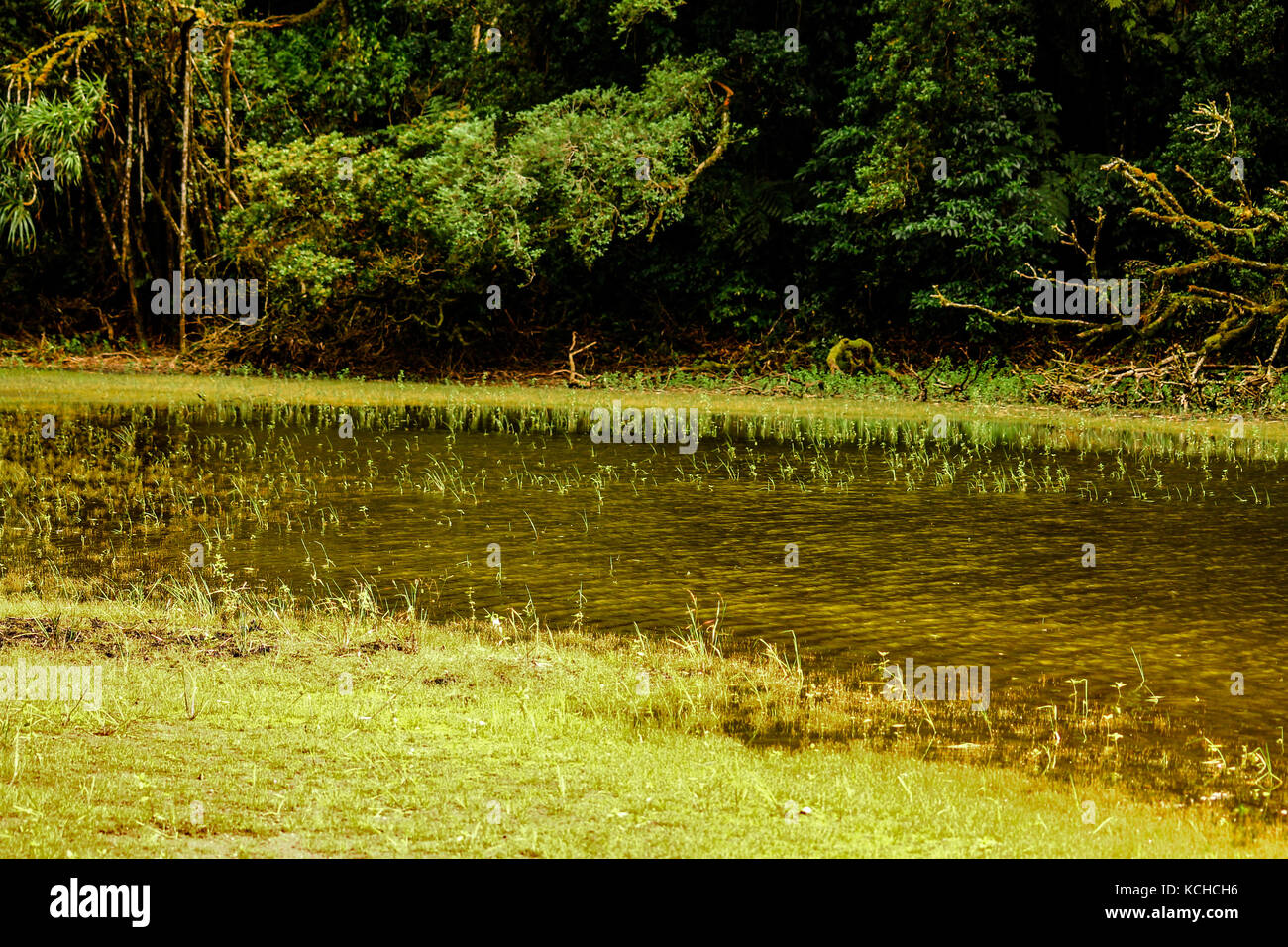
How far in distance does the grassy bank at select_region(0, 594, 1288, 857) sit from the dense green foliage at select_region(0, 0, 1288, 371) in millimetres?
19445

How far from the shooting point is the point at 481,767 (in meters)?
5.67

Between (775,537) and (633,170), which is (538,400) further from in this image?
(775,537)

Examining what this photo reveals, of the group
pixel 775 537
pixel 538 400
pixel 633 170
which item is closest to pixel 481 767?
pixel 775 537

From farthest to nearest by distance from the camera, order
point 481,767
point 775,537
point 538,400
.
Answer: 1. point 538,400
2. point 775,537
3. point 481,767

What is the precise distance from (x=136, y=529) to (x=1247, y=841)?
9396 millimetres

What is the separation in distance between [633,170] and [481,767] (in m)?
24.9

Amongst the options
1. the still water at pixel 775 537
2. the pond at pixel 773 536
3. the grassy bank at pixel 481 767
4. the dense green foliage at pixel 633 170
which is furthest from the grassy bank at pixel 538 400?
the grassy bank at pixel 481 767

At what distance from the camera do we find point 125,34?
31.6 metres

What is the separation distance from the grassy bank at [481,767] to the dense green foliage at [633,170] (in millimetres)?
19445

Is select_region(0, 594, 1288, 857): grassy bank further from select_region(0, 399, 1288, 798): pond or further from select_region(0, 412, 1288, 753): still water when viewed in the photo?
select_region(0, 412, 1288, 753): still water

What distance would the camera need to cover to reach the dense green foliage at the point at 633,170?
2814 cm

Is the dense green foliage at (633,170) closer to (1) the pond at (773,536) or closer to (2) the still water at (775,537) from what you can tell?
(1) the pond at (773,536)

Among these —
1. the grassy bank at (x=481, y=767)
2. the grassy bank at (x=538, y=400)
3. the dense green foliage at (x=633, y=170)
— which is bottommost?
the grassy bank at (x=481, y=767)

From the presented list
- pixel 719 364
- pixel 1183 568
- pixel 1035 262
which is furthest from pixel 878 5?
pixel 1183 568
